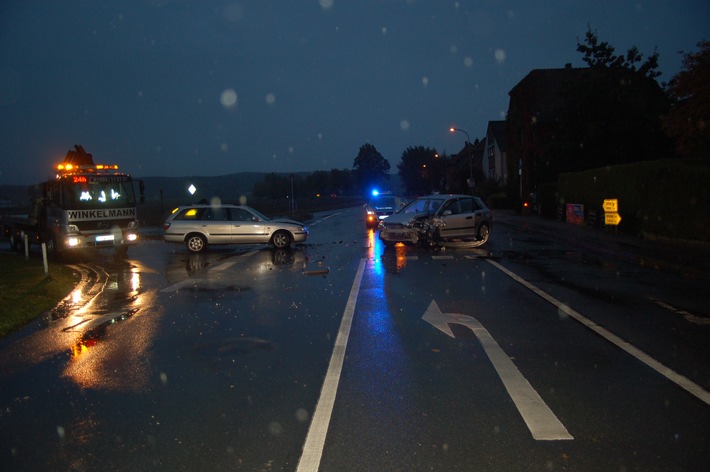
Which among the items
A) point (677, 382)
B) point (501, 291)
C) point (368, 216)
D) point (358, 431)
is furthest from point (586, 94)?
point (358, 431)

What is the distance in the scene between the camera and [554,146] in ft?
116

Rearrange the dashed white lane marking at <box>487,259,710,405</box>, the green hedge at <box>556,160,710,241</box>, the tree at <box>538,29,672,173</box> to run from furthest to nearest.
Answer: the tree at <box>538,29,672,173</box> < the green hedge at <box>556,160,710,241</box> < the dashed white lane marking at <box>487,259,710,405</box>

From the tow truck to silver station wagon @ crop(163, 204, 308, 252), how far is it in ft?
4.56

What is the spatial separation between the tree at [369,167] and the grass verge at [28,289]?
155 meters

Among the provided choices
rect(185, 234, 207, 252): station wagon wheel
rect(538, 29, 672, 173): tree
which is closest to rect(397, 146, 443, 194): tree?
rect(538, 29, 672, 173): tree

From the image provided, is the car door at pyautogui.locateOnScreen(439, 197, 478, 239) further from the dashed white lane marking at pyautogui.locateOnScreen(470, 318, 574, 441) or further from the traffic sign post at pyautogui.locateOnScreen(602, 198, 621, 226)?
the dashed white lane marking at pyautogui.locateOnScreen(470, 318, 574, 441)

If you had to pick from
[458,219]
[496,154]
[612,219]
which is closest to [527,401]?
[458,219]

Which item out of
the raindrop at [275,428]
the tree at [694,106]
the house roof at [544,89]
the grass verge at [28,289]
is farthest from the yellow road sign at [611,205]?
the house roof at [544,89]

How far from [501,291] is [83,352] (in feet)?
23.2

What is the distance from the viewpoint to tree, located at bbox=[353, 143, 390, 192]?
170750 mm

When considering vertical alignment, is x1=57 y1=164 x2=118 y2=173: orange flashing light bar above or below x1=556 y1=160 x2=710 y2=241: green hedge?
above

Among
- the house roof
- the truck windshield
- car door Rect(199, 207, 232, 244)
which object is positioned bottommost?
car door Rect(199, 207, 232, 244)

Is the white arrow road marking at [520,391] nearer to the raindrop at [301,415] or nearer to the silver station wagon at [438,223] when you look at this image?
the raindrop at [301,415]

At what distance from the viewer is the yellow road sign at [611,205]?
21416 mm
